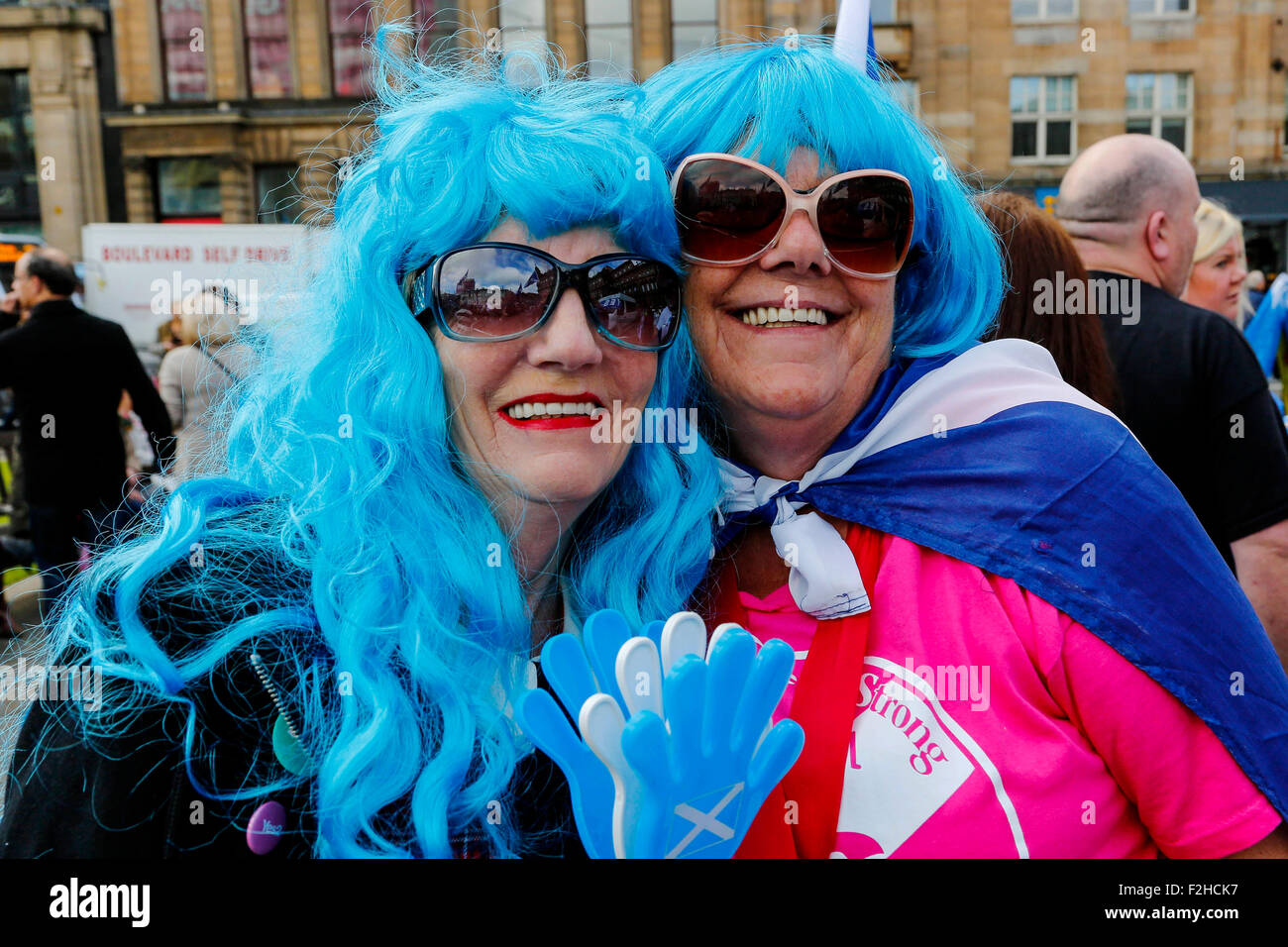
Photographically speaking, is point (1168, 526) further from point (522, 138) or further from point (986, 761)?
point (522, 138)

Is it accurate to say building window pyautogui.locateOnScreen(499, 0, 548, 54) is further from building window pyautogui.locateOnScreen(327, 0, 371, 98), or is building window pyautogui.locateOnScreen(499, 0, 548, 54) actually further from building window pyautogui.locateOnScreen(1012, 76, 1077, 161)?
building window pyautogui.locateOnScreen(1012, 76, 1077, 161)

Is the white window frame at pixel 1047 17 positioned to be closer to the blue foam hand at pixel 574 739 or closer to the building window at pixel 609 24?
the building window at pixel 609 24

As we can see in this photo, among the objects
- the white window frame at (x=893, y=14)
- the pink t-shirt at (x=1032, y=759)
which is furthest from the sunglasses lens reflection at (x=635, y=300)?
the white window frame at (x=893, y=14)

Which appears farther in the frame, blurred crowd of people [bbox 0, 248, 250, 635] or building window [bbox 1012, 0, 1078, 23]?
building window [bbox 1012, 0, 1078, 23]

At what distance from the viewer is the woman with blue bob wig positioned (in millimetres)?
1261

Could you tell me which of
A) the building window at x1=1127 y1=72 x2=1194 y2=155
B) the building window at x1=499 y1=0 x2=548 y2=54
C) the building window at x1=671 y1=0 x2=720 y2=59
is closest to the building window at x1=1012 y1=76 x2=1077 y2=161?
the building window at x1=1127 y1=72 x2=1194 y2=155

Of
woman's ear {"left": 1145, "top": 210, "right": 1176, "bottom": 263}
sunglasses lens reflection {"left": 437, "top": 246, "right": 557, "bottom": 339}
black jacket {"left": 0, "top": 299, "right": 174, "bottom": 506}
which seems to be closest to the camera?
sunglasses lens reflection {"left": 437, "top": 246, "right": 557, "bottom": 339}

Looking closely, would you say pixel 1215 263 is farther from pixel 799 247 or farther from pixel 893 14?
pixel 893 14

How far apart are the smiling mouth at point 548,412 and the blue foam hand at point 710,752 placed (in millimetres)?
359

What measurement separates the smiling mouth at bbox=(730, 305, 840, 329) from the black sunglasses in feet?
0.65

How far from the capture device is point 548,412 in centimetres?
129

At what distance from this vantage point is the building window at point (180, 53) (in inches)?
446

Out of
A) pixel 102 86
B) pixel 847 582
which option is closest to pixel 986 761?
pixel 847 582

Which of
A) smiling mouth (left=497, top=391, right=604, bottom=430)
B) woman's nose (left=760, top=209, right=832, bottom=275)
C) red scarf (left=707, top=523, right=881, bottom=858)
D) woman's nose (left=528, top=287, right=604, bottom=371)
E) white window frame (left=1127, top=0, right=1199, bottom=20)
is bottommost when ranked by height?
red scarf (left=707, top=523, right=881, bottom=858)
